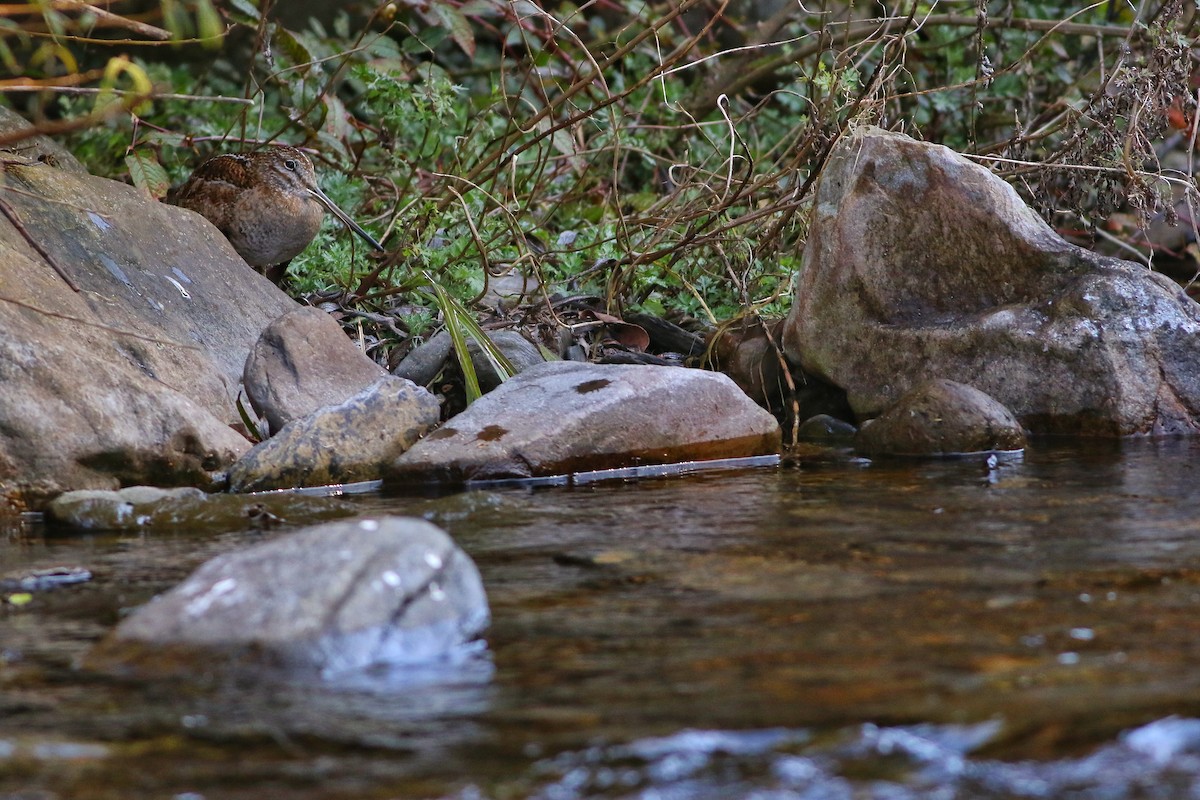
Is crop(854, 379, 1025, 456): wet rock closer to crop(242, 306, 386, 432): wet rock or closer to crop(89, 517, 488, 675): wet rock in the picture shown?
crop(242, 306, 386, 432): wet rock

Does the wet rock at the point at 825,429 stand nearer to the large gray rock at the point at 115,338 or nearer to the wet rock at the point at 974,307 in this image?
the wet rock at the point at 974,307

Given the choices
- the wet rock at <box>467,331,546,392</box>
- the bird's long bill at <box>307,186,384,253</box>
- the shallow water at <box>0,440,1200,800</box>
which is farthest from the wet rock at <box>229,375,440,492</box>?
the bird's long bill at <box>307,186,384,253</box>

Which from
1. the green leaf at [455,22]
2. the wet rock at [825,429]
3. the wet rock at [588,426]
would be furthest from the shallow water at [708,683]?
the green leaf at [455,22]

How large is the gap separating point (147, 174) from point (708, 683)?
4.41 meters

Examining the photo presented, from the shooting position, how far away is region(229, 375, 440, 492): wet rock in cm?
426

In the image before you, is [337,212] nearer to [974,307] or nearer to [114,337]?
[114,337]

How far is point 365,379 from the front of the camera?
499 cm

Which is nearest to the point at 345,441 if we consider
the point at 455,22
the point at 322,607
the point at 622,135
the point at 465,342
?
the point at 465,342

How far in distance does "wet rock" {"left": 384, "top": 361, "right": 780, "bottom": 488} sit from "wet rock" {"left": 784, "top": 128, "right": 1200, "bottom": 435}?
2.47ft

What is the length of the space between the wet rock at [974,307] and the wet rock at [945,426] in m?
0.40

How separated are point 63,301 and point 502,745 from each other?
3.23 metres

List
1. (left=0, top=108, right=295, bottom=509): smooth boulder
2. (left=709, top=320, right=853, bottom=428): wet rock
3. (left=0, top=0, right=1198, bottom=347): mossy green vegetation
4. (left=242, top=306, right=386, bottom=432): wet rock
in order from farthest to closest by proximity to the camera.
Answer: (left=0, top=0, right=1198, bottom=347): mossy green vegetation → (left=709, top=320, right=853, bottom=428): wet rock → (left=242, top=306, right=386, bottom=432): wet rock → (left=0, top=108, right=295, bottom=509): smooth boulder

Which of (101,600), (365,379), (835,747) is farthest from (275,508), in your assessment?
(835,747)

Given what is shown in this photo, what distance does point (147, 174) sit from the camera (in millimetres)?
5723
